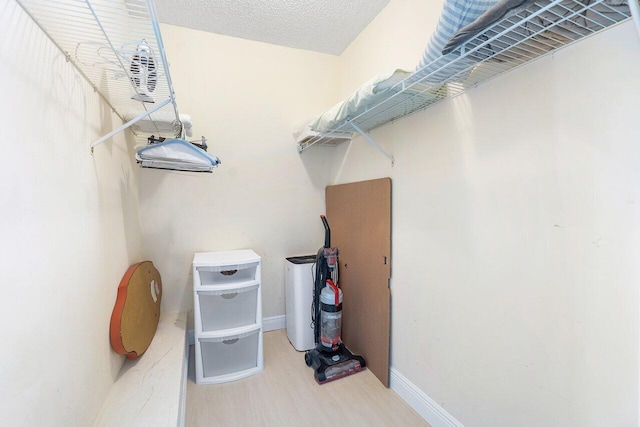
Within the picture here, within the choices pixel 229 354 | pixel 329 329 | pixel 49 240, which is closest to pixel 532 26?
pixel 49 240

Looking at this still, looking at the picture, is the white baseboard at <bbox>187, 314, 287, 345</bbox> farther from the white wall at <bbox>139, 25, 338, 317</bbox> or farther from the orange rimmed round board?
the orange rimmed round board

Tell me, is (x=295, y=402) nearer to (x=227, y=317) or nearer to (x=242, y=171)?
(x=227, y=317)

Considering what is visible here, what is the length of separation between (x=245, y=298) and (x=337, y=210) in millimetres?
1108

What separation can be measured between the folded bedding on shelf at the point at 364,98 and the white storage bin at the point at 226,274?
3.92 ft

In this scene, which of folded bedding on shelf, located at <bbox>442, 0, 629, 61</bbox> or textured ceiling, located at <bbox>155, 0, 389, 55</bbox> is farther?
textured ceiling, located at <bbox>155, 0, 389, 55</bbox>

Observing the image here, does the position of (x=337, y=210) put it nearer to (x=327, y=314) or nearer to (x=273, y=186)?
(x=273, y=186)

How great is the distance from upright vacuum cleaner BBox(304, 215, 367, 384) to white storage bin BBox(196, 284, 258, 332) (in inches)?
20.5

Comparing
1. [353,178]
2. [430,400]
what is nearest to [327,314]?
[430,400]

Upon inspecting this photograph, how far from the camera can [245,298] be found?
226cm

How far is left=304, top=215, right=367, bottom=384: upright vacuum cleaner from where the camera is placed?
81.1 inches

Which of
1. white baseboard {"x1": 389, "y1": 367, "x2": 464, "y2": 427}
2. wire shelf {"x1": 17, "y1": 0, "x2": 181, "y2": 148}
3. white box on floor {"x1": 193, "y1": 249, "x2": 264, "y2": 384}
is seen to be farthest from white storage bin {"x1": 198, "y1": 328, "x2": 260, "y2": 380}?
wire shelf {"x1": 17, "y1": 0, "x2": 181, "y2": 148}

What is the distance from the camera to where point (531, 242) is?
1134mm

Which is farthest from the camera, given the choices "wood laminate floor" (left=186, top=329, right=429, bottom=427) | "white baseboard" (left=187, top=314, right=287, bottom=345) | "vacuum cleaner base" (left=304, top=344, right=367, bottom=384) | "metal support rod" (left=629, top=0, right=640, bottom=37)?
"white baseboard" (left=187, top=314, right=287, bottom=345)

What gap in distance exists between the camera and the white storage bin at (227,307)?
6.84 ft
